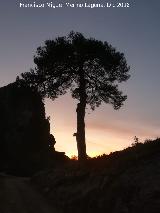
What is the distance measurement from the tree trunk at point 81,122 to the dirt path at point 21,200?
338 inches

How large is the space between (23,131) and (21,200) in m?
26.6

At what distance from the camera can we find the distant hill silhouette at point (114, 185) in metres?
17.3

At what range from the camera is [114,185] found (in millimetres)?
20016

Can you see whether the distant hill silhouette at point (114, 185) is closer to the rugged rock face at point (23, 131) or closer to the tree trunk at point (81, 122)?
the tree trunk at point (81, 122)

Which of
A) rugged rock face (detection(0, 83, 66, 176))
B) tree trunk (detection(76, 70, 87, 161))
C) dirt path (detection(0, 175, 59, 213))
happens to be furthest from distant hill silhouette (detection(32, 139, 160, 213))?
rugged rock face (detection(0, 83, 66, 176))

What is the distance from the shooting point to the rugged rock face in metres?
48.0

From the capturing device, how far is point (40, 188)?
98.5ft

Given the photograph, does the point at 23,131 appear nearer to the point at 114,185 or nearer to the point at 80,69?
the point at 80,69

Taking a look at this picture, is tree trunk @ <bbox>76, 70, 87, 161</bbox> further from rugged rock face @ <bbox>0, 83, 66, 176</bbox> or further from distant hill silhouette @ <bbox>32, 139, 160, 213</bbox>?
distant hill silhouette @ <bbox>32, 139, 160, 213</bbox>

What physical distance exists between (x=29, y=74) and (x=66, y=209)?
21348 mm

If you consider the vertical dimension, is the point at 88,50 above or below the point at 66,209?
above

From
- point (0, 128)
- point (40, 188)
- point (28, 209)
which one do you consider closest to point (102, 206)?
point (28, 209)

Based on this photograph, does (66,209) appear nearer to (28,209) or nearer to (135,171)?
(28,209)

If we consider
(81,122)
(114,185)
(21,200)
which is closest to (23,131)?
(81,122)
